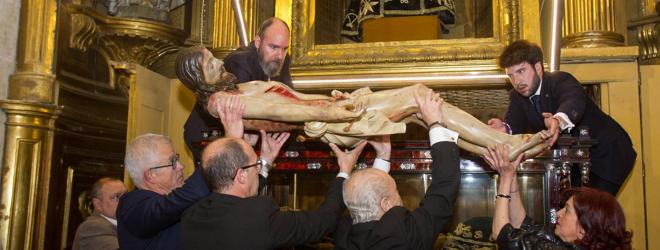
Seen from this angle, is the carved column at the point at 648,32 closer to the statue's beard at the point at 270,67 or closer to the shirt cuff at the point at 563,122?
Answer: the shirt cuff at the point at 563,122

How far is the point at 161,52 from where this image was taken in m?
5.74

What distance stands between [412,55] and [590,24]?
133 centimetres

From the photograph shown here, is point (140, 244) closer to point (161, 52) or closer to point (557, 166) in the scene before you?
point (557, 166)

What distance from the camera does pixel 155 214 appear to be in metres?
2.40

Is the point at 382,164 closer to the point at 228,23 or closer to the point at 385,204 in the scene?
the point at 385,204

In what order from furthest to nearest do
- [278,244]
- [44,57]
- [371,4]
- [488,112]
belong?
[371,4], [488,112], [44,57], [278,244]

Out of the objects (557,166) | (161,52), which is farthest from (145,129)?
(557,166)

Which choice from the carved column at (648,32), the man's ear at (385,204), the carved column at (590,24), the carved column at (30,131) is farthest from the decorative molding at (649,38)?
the carved column at (30,131)

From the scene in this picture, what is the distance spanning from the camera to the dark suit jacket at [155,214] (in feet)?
7.79

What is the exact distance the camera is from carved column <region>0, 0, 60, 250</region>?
427 centimetres

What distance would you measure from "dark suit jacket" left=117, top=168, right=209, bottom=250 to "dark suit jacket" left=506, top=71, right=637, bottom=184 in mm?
1759

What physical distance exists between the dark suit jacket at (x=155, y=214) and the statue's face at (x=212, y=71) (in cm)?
37

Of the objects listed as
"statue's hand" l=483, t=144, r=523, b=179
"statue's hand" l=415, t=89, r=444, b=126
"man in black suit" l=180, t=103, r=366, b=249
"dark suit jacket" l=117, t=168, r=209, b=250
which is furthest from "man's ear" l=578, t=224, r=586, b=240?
"dark suit jacket" l=117, t=168, r=209, b=250

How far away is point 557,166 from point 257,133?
133 cm
